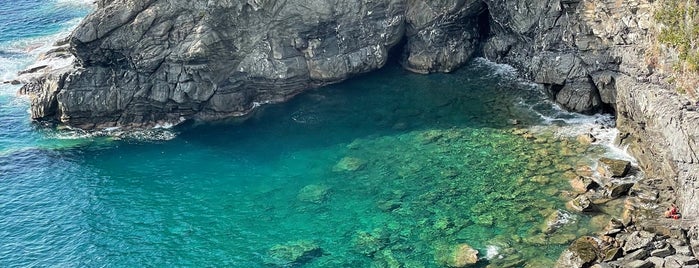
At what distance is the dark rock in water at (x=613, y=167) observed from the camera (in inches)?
2339

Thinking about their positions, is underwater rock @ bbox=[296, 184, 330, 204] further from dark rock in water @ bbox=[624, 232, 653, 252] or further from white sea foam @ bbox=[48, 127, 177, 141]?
dark rock in water @ bbox=[624, 232, 653, 252]

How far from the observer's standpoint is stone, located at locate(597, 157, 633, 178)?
2339 inches

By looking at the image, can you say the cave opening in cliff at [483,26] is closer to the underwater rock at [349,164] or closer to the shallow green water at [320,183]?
the shallow green water at [320,183]

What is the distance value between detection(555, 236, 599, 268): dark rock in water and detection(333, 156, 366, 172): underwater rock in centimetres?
2344

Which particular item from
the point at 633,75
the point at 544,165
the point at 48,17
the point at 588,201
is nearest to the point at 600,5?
the point at 633,75

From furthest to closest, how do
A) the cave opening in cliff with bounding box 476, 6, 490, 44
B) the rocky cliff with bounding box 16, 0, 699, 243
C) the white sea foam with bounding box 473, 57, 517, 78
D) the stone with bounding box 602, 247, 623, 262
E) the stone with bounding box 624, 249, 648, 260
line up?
the cave opening in cliff with bounding box 476, 6, 490, 44 < the white sea foam with bounding box 473, 57, 517, 78 < the rocky cliff with bounding box 16, 0, 699, 243 < the stone with bounding box 602, 247, 623, 262 < the stone with bounding box 624, 249, 648, 260

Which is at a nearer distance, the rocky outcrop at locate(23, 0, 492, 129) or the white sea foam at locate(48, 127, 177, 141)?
the rocky outcrop at locate(23, 0, 492, 129)

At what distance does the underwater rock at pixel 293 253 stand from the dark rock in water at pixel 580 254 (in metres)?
20.0

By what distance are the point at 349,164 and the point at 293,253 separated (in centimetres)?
1488

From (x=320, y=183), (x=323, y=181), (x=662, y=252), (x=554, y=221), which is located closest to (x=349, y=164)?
(x=323, y=181)

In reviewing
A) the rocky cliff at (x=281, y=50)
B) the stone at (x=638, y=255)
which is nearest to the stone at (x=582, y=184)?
the stone at (x=638, y=255)

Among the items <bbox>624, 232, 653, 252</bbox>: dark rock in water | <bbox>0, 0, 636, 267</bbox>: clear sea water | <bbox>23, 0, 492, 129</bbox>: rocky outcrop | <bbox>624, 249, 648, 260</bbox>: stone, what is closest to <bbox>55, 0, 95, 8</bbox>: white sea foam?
<bbox>0, 0, 636, 267</bbox>: clear sea water

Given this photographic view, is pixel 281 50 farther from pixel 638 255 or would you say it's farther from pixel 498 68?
pixel 638 255

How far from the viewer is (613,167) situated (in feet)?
197
